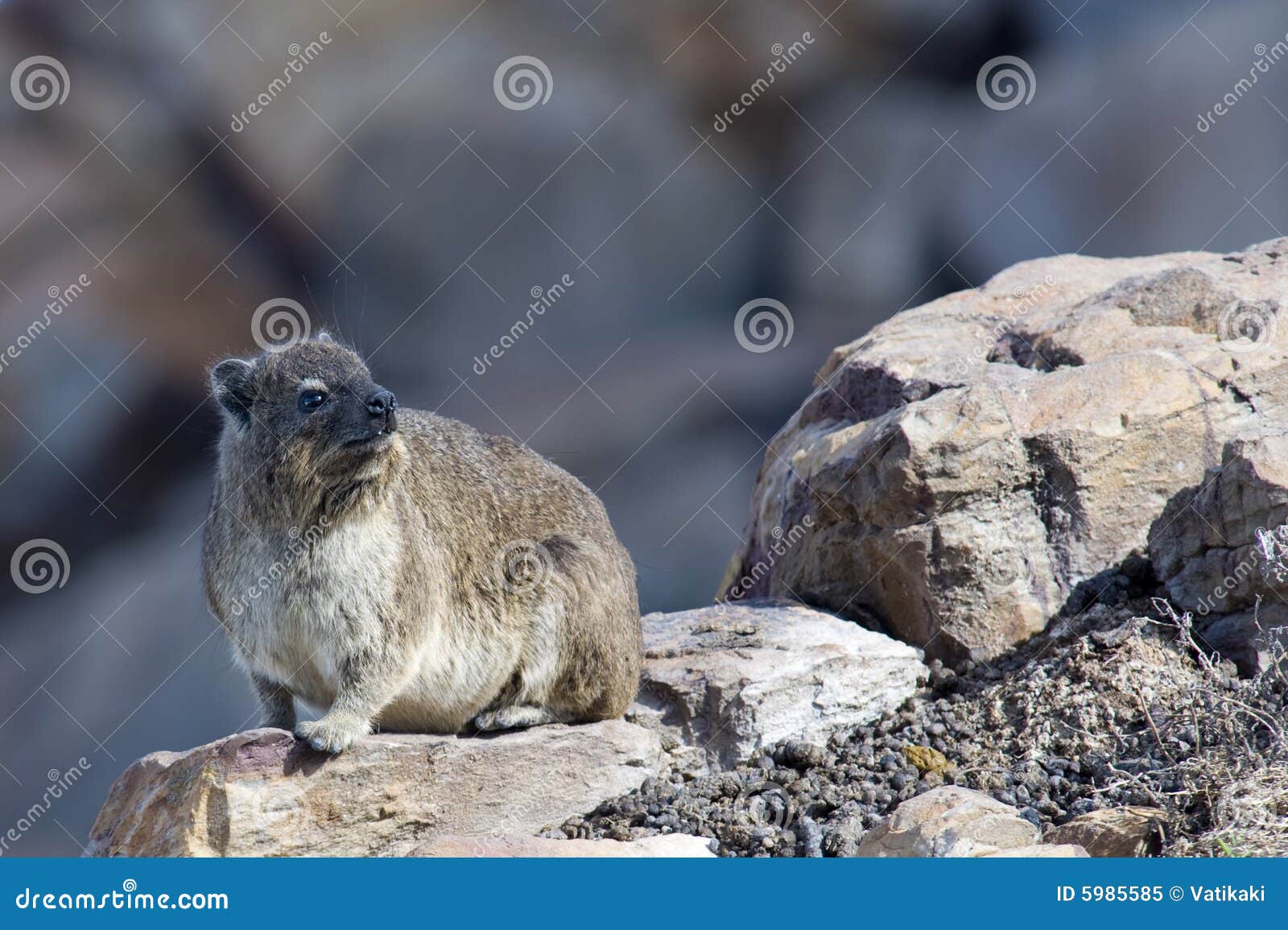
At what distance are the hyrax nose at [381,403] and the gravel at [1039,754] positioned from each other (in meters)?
2.29

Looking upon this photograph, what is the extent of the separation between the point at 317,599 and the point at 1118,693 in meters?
3.93

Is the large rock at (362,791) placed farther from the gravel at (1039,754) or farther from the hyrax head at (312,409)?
the hyrax head at (312,409)

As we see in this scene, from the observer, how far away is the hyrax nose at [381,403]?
5816 millimetres

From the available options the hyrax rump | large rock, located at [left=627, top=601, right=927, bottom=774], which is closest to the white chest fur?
the hyrax rump

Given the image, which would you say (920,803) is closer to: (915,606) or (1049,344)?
(915,606)

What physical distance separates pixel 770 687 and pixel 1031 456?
6.41 feet

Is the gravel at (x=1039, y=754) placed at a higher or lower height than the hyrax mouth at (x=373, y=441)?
higher

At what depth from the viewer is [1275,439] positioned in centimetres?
653

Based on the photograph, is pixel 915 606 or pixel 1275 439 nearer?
pixel 1275 439

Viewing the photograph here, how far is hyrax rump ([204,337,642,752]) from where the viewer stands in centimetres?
607

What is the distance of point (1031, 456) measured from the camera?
7242 mm

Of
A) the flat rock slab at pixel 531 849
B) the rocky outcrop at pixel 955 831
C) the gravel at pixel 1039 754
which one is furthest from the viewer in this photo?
the gravel at pixel 1039 754

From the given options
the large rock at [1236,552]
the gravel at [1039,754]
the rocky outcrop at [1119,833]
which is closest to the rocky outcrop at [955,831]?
the rocky outcrop at [1119,833]

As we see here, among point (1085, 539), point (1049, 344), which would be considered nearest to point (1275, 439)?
point (1085, 539)
